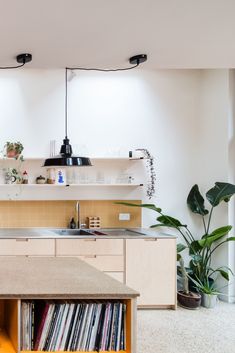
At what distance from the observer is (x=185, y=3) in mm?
1966

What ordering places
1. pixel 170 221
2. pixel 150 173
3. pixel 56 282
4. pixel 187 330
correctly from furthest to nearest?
pixel 150 173
pixel 170 221
pixel 187 330
pixel 56 282

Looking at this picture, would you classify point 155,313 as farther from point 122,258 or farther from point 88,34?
point 88,34

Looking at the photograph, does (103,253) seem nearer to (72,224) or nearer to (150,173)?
(72,224)

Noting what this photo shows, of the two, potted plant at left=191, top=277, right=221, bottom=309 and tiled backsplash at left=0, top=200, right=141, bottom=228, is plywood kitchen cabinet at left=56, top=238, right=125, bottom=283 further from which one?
potted plant at left=191, top=277, right=221, bottom=309

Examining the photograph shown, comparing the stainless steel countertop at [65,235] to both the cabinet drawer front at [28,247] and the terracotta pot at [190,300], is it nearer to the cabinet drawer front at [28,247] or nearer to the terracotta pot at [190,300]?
the cabinet drawer front at [28,247]

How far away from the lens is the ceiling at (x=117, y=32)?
201 centimetres

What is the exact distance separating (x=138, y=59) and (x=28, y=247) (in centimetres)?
252

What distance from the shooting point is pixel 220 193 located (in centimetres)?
408

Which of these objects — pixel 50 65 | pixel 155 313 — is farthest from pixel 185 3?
pixel 155 313

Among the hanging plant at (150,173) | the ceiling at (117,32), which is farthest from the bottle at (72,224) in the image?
the ceiling at (117,32)

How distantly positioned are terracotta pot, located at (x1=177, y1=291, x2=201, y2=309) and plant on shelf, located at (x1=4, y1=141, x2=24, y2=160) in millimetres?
2850

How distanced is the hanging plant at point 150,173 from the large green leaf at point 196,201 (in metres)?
0.54

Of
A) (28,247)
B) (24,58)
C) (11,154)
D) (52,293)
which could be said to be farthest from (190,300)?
(24,58)

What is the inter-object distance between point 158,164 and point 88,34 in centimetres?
264
